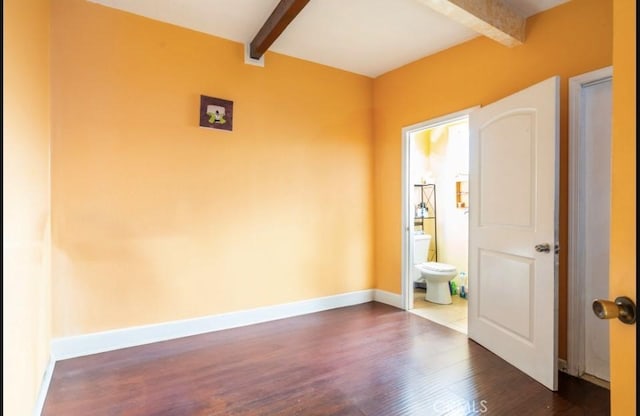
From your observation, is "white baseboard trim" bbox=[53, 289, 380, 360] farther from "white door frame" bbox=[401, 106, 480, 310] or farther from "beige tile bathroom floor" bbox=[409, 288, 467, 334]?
"beige tile bathroom floor" bbox=[409, 288, 467, 334]

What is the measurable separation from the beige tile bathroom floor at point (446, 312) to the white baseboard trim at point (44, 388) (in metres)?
3.07

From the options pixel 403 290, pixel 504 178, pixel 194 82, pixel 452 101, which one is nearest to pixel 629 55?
pixel 504 178

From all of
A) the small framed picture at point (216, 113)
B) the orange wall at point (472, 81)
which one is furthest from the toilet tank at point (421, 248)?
the small framed picture at point (216, 113)

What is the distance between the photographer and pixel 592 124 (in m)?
2.15

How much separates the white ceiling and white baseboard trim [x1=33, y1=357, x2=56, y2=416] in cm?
266

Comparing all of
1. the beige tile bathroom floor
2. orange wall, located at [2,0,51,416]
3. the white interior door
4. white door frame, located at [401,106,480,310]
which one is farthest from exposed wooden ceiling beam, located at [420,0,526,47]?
the beige tile bathroom floor

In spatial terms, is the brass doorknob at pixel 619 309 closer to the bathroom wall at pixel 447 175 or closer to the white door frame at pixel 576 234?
the white door frame at pixel 576 234

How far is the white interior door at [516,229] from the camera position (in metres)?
2.03

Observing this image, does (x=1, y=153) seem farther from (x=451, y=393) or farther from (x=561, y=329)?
(x=561, y=329)

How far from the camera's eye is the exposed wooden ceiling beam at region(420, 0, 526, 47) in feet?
7.03

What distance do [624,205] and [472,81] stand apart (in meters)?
2.46

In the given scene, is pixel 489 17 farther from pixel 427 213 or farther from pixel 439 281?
pixel 427 213

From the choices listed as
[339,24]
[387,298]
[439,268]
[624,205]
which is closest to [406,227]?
[439,268]

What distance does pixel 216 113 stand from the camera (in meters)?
2.89
